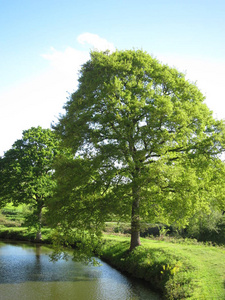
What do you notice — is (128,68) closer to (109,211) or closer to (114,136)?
(114,136)

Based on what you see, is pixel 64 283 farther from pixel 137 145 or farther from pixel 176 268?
pixel 137 145

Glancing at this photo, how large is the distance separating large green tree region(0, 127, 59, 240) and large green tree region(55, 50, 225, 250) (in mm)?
13083

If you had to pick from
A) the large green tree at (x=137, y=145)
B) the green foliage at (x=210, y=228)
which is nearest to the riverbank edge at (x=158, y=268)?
the large green tree at (x=137, y=145)

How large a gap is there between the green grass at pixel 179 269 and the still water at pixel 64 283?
2.98 feet

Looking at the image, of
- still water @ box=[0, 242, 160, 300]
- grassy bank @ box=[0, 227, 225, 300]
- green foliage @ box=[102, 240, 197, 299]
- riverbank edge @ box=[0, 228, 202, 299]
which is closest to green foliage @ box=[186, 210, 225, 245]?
grassy bank @ box=[0, 227, 225, 300]

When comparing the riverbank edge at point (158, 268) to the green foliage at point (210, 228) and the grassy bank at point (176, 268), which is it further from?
the green foliage at point (210, 228)

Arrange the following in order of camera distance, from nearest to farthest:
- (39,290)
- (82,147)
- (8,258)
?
(39,290)
(82,147)
(8,258)

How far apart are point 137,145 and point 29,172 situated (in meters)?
17.5

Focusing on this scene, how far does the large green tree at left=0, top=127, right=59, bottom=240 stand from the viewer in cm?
3056

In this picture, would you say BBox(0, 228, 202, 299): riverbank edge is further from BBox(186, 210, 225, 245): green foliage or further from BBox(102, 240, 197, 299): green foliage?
BBox(186, 210, 225, 245): green foliage

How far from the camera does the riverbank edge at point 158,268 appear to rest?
13656mm

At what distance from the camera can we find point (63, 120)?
19.8 metres

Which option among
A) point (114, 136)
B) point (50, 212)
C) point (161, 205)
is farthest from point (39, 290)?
point (114, 136)

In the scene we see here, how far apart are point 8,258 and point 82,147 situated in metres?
13.4
